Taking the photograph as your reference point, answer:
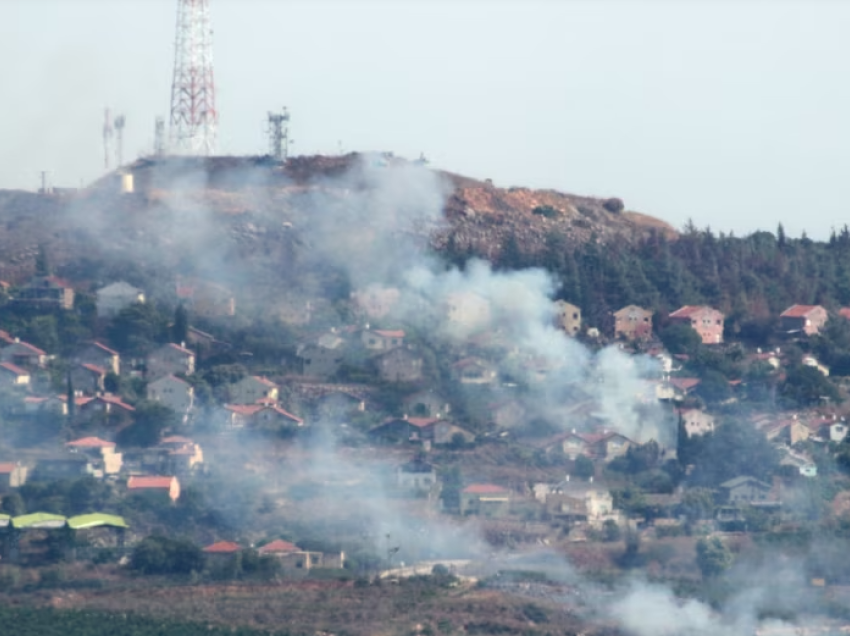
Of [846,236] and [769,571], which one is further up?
[846,236]

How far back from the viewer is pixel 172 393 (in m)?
61.2

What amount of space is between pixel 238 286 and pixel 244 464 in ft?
40.1

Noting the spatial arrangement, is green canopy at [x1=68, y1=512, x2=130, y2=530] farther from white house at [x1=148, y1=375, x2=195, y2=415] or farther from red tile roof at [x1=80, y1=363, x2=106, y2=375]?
red tile roof at [x1=80, y1=363, x2=106, y2=375]

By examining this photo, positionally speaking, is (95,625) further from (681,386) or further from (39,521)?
(681,386)

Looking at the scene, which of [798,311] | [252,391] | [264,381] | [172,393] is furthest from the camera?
[798,311]

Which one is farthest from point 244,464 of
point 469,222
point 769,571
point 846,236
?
point 846,236

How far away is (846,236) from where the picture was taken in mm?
78500

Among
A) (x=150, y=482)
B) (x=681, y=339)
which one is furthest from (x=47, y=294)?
(x=681, y=339)

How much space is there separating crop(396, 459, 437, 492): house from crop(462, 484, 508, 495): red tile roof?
1.00 metres

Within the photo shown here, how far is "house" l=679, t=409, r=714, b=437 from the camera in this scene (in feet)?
201

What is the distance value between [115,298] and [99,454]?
406 inches

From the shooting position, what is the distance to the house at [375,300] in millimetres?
68188

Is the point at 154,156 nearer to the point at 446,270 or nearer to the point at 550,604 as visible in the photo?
the point at 446,270

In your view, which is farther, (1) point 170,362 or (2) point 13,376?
(1) point 170,362
